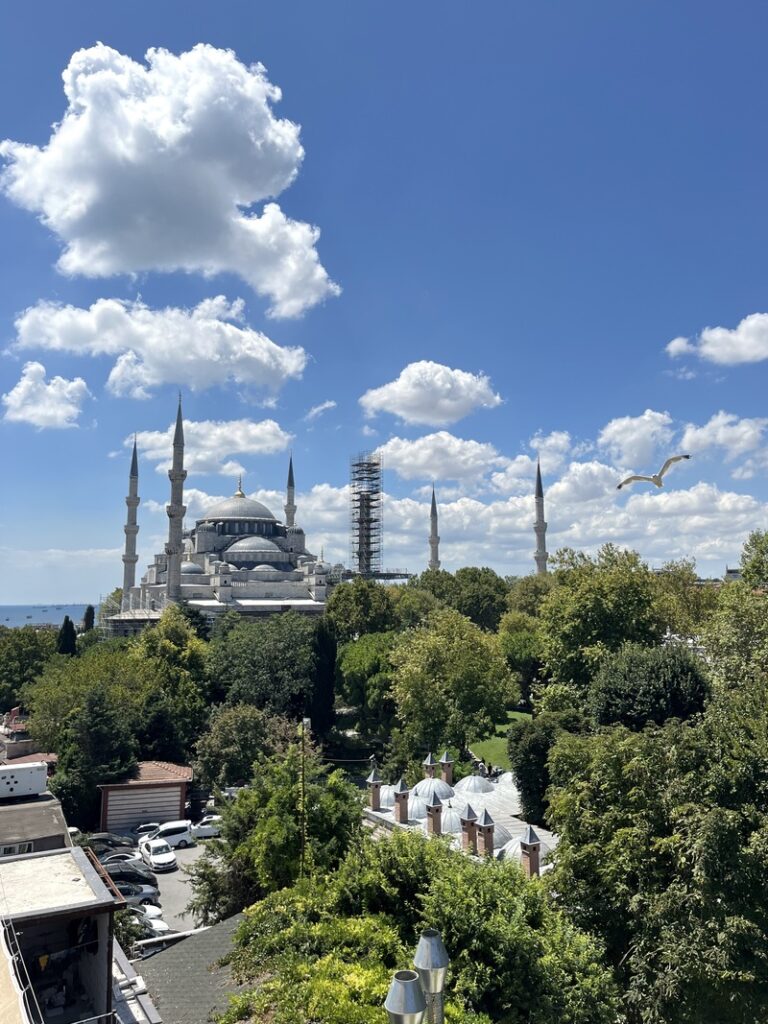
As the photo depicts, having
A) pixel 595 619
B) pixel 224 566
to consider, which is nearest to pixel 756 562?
pixel 595 619

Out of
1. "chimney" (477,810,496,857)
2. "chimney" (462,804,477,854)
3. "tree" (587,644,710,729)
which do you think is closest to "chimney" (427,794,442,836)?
"chimney" (462,804,477,854)

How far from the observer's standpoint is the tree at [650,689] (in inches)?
853

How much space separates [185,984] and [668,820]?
7.59m

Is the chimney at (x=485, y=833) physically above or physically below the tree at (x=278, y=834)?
below

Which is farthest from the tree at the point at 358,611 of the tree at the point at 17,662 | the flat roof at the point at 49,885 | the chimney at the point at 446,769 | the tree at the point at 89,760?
the flat roof at the point at 49,885

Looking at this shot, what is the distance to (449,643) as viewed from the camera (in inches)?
1220

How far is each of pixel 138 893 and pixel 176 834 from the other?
5325 mm

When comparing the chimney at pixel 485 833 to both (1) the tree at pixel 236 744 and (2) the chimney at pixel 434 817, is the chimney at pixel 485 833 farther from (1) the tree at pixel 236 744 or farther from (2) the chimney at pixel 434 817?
(1) the tree at pixel 236 744

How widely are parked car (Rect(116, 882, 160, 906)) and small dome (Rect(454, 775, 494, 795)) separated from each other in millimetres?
10162

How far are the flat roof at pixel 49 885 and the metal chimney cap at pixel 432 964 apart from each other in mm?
6298

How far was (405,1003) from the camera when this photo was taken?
12.6ft

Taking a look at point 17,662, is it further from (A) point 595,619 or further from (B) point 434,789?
(A) point 595,619

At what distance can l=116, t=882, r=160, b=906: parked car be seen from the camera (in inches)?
752

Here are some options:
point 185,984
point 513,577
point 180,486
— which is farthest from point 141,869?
point 513,577
